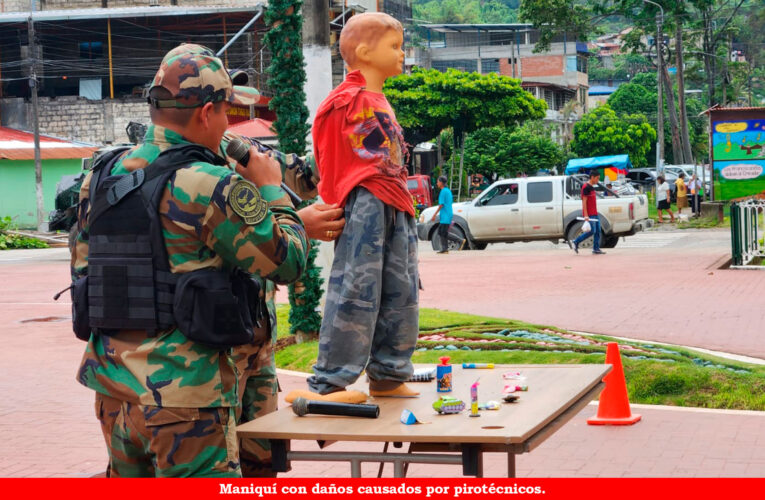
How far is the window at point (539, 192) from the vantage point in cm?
2588

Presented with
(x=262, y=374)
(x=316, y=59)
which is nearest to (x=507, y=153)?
(x=316, y=59)

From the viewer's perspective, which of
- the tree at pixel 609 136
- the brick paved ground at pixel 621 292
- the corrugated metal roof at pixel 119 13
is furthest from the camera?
the tree at pixel 609 136

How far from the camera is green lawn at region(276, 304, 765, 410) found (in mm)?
8016

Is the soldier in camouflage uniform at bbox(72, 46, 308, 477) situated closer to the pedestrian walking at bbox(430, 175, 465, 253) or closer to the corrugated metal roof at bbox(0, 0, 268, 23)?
the pedestrian walking at bbox(430, 175, 465, 253)

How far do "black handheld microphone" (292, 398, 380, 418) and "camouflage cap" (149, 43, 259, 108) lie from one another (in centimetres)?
99

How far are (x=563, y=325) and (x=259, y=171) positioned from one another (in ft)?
30.1

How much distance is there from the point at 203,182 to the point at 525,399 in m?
1.37

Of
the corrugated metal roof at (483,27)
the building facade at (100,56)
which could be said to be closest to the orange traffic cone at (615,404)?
→ the building facade at (100,56)

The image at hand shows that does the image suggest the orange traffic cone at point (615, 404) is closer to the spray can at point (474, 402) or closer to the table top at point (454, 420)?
the table top at point (454, 420)

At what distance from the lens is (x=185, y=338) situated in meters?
3.13

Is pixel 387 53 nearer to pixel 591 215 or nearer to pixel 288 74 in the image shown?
pixel 288 74

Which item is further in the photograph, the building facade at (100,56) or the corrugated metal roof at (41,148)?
the building facade at (100,56)

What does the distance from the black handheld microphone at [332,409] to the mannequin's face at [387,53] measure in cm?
159

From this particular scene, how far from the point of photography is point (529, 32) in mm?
88625
